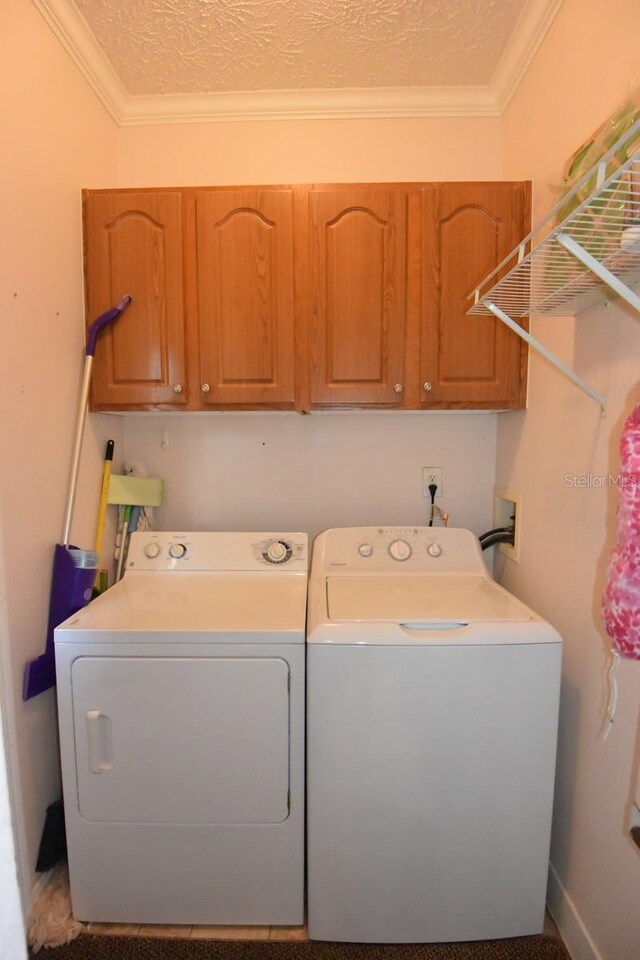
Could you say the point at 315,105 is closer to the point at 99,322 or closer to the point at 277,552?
the point at 99,322

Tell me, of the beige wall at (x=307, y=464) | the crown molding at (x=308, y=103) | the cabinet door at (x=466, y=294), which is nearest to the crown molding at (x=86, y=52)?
the crown molding at (x=308, y=103)

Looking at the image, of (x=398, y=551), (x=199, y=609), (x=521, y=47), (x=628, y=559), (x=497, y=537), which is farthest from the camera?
(x=497, y=537)

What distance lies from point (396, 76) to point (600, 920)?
2.65 m

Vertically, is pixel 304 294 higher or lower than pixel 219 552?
higher

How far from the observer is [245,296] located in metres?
1.56

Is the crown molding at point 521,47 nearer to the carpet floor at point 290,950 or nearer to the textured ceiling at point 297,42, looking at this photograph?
the textured ceiling at point 297,42

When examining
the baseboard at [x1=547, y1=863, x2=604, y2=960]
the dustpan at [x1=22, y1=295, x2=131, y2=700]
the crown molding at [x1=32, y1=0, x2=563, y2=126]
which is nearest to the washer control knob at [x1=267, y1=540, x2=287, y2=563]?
the dustpan at [x1=22, y1=295, x2=131, y2=700]

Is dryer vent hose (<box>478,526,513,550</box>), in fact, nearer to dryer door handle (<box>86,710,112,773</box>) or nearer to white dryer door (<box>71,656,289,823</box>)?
white dryer door (<box>71,656,289,823</box>)

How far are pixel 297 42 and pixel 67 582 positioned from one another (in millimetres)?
1879

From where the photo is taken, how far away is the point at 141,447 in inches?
74.9

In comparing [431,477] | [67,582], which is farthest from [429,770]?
[67,582]

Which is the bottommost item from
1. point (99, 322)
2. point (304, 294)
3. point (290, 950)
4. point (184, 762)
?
point (290, 950)

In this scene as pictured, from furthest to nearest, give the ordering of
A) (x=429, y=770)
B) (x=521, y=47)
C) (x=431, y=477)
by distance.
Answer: (x=431, y=477)
(x=521, y=47)
(x=429, y=770)

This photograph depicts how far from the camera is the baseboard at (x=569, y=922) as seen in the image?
1180mm
